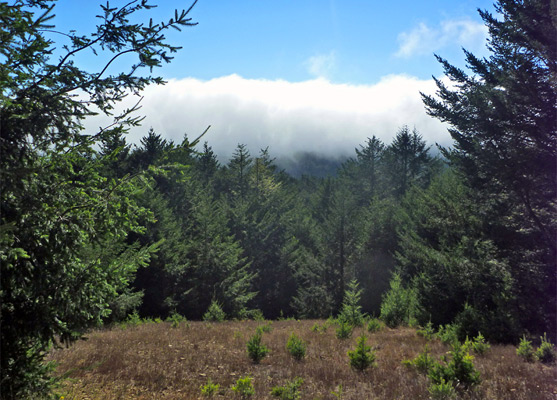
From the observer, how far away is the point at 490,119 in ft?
42.1

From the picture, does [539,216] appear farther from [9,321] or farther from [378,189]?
[378,189]

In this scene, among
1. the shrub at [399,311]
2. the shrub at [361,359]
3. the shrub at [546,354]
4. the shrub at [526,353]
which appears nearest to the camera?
the shrub at [361,359]

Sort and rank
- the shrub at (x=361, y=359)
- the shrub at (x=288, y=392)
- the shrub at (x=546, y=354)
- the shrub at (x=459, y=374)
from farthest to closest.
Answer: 1. the shrub at (x=546, y=354)
2. the shrub at (x=361, y=359)
3. the shrub at (x=459, y=374)
4. the shrub at (x=288, y=392)

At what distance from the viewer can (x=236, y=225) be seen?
34125mm

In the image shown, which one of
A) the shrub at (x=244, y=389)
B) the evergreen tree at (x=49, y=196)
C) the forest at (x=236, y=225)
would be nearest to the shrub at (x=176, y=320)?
the forest at (x=236, y=225)

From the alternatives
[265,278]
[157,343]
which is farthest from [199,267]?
[157,343]

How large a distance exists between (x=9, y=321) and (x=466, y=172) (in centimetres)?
1515

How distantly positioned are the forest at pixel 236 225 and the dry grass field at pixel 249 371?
1.54 metres

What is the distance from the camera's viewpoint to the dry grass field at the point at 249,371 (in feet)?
22.4

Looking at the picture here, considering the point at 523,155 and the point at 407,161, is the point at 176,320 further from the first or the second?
the point at 407,161

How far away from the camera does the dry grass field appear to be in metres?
6.82

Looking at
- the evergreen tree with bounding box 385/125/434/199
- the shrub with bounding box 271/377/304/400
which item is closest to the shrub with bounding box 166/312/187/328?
the shrub with bounding box 271/377/304/400

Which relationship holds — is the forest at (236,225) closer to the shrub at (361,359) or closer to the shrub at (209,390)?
the shrub at (209,390)

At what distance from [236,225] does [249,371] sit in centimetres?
2574
